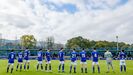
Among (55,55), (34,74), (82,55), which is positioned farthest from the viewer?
(55,55)

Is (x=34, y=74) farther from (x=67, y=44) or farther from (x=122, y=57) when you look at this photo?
(x=67, y=44)

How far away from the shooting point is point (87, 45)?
471 ft

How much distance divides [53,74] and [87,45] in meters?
116

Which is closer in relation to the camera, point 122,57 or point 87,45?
point 122,57

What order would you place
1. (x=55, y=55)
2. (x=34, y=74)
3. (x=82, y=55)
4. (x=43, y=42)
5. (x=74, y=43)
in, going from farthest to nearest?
(x=74, y=43)
(x=43, y=42)
(x=55, y=55)
(x=82, y=55)
(x=34, y=74)

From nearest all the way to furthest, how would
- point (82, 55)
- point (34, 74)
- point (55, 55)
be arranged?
point (34, 74) → point (82, 55) → point (55, 55)

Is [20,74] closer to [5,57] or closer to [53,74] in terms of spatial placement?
[53,74]

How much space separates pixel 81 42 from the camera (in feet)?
471

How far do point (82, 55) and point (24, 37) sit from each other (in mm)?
109708

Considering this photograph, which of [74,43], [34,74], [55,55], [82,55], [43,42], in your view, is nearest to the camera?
[34,74]

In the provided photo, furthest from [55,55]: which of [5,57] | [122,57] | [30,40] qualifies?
[30,40]

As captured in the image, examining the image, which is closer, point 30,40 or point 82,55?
point 82,55

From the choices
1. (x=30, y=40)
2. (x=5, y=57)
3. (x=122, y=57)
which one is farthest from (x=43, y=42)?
(x=122, y=57)

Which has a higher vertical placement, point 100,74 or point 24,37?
point 24,37
